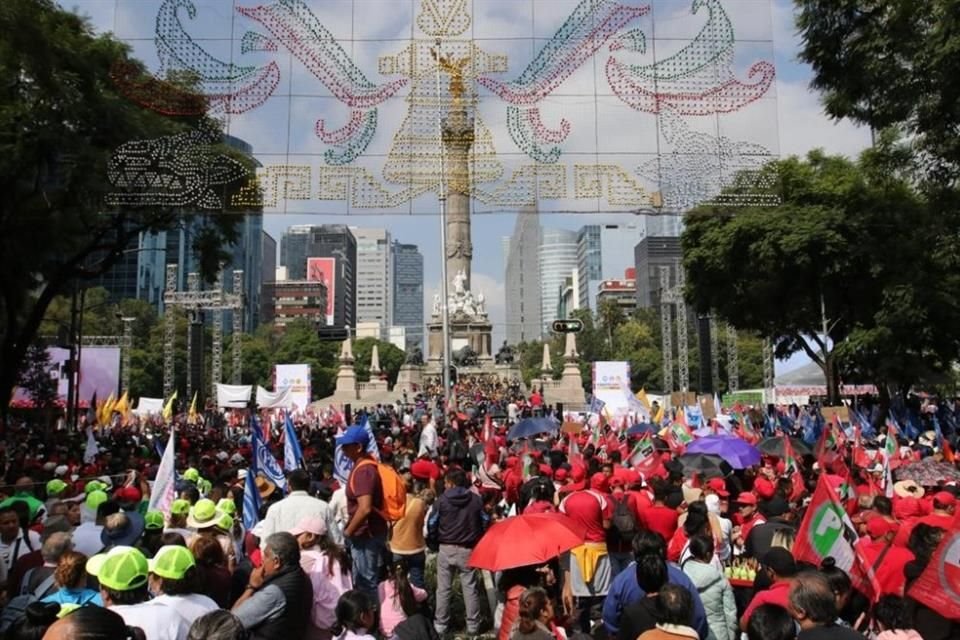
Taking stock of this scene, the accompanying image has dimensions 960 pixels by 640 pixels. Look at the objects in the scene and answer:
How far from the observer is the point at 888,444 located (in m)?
12.2

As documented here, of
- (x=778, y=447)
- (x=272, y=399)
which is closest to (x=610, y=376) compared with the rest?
(x=272, y=399)

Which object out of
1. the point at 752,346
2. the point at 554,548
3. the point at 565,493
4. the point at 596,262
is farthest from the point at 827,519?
the point at 596,262

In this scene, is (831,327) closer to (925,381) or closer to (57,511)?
(925,381)

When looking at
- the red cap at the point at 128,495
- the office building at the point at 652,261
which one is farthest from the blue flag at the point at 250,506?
→ the office building at the point at 652,261

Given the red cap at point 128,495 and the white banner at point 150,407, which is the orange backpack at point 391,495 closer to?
the red cap at point 128,495

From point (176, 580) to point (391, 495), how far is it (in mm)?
3145

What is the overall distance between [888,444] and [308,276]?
164m

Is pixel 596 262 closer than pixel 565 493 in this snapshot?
No

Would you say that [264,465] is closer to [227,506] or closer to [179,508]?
[227,506]

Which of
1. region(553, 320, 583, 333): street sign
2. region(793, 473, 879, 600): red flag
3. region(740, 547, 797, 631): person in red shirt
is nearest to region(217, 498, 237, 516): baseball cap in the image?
region(740, 547, 797, 631): person in red shirt

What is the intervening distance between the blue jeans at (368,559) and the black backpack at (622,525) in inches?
73.5

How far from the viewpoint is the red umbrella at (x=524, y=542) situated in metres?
5.24

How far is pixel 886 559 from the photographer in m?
5.43

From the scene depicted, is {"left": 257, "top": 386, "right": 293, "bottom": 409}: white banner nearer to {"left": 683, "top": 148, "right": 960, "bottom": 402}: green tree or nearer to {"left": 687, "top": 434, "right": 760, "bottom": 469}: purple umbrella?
{"left": 683, "top": 148, "right": 960, "bottom": 402}: green tree
